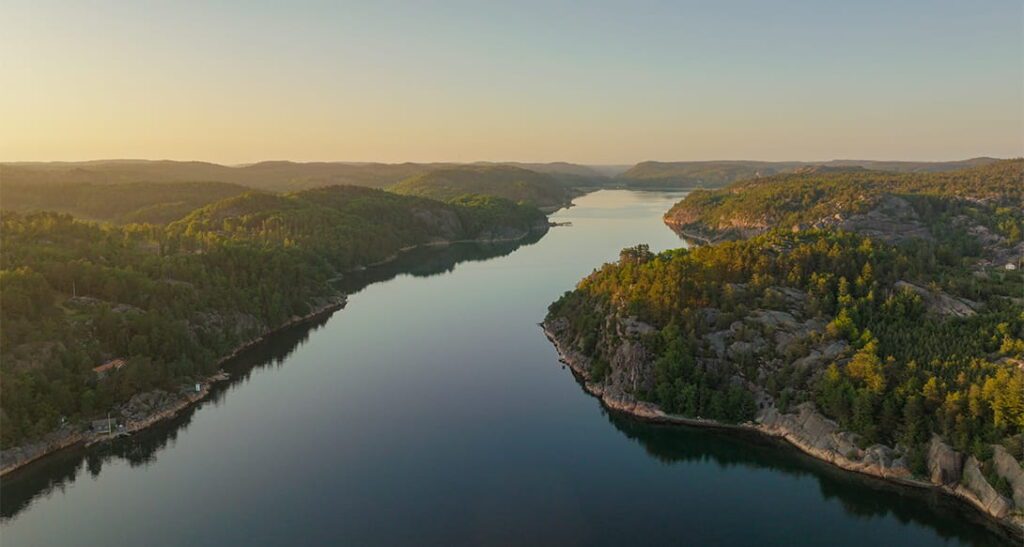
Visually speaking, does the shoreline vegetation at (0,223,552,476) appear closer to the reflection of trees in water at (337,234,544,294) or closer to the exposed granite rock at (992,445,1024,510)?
the reflection of trees in water at (337,234,544,294)

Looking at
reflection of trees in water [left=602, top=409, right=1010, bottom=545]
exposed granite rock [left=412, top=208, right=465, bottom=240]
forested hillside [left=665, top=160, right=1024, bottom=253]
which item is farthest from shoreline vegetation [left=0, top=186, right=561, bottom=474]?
forested hillside [left=665, top=160, right=1024, bottom=253]

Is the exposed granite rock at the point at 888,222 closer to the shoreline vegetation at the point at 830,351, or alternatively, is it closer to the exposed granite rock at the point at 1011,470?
the shoreline vegetation at the point at 830,351

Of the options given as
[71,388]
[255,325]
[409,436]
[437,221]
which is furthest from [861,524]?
[437,221]

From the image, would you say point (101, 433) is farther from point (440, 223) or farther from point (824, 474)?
point (440, 223)

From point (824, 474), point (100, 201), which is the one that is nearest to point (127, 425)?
point (824, 474)

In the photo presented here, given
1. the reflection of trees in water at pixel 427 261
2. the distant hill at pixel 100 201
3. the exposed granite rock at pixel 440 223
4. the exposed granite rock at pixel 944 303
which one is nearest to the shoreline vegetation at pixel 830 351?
the exposed granite rock at pixel 944 303

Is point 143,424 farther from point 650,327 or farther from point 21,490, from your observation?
point 650,327
